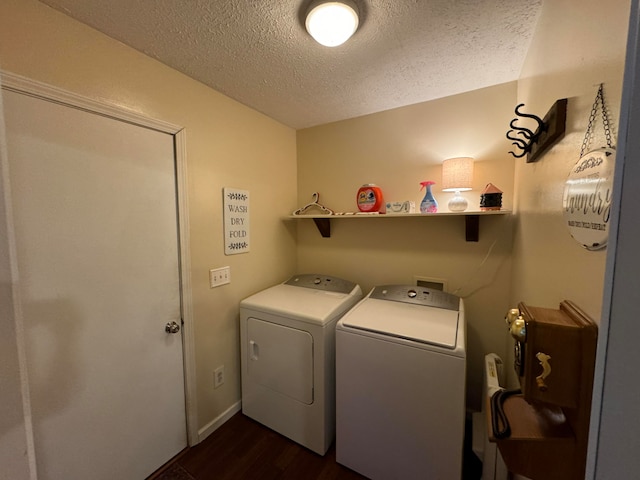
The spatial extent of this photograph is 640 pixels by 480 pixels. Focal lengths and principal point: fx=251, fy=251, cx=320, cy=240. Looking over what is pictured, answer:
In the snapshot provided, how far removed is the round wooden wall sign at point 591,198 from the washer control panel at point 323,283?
1.49 m

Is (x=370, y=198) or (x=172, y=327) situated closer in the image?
(x=172, y=327)

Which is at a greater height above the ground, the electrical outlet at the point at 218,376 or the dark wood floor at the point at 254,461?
the electrical outlet at the point at 218,376

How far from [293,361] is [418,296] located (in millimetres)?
967

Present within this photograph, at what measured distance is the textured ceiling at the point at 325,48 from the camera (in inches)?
41.8

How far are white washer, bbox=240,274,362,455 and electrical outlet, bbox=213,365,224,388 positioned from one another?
0.15 m

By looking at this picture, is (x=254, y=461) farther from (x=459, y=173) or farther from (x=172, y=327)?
(x=459, y=173)

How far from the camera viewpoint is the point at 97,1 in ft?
3.34

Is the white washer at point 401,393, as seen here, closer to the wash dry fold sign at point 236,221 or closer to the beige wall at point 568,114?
the beige wall at point 568,114

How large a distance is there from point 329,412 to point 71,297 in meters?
1.54

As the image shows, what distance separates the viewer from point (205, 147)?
1.66 meters

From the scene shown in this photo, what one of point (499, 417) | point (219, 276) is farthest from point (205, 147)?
point (499, 417)

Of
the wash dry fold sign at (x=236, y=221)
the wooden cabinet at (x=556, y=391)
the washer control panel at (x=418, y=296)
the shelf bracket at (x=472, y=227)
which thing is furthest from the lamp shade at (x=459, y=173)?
the wash dry fold sign at (x=236, y=221)

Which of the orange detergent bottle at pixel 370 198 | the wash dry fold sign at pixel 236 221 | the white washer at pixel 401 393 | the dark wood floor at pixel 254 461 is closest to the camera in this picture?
the white washer at pixel 401 393

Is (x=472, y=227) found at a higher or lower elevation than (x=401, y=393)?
higher
